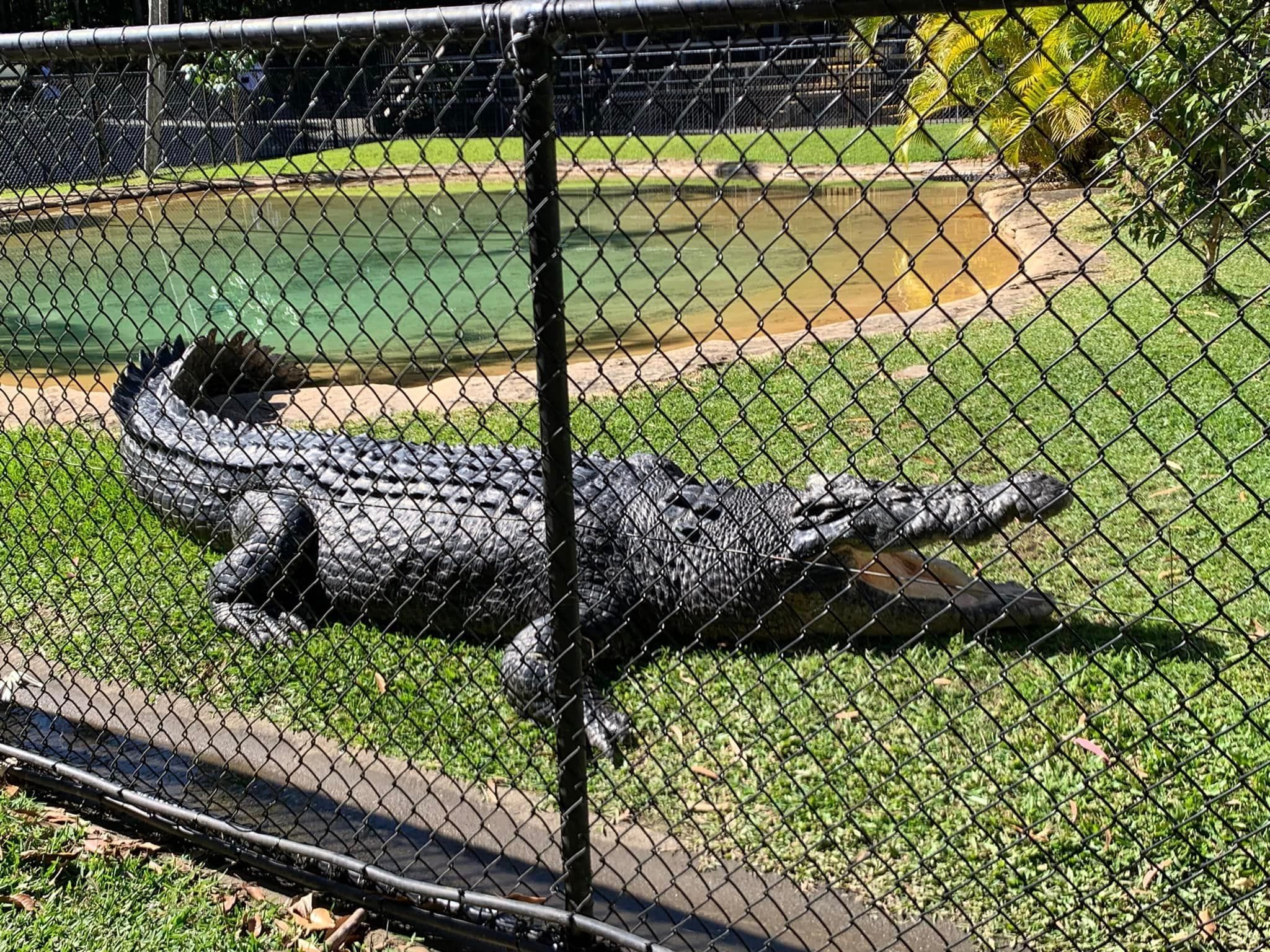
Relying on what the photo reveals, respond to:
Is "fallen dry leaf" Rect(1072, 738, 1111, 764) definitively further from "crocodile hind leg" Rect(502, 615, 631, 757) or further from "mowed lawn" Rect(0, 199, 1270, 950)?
"crocodile hind leg" Rect(502, 615, 631, 757)

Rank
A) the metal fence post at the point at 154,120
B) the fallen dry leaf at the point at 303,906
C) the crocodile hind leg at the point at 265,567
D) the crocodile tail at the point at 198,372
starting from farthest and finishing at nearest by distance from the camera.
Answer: the crocodile tail at the point at 198,372 → the crocodile hind leg at the point at 265,567 → the fallen dry leaf at the point at 303,906 → the metal fence post at the point at 154,120

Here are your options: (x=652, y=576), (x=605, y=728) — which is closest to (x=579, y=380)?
(x=652, y=576)

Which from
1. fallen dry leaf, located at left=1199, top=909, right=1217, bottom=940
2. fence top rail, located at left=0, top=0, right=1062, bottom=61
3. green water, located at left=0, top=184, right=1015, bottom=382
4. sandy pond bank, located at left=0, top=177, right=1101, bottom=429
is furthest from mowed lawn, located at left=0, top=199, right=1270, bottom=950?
green water, located at left=0, top=184, right=1015, bottom=382

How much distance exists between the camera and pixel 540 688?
3.33 meters

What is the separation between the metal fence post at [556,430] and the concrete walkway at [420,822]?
0.27 metres

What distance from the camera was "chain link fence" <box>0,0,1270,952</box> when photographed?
6.26 feet

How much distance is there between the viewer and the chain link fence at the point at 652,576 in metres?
1.91

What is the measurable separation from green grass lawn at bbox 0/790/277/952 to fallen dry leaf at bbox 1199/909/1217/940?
6.45ft

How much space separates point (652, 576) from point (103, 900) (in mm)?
1858

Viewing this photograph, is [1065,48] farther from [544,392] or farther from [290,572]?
[544,392]

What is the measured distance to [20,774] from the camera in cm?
296

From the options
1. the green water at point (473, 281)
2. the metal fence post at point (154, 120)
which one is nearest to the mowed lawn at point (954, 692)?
the metal fence post at point (154, 120)

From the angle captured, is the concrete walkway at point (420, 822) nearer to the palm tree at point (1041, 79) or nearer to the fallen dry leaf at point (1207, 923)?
the fallen dry leaf at point (1207, 923)

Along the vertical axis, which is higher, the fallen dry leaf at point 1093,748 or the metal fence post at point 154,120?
Result: the metal fence post at point 154,120
